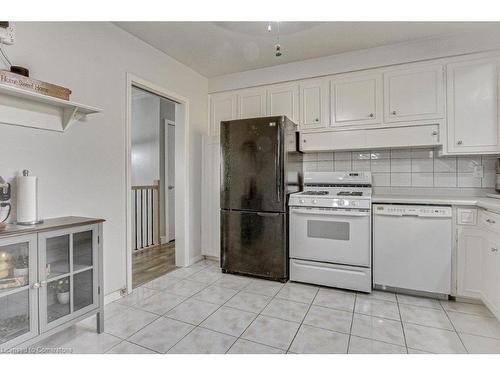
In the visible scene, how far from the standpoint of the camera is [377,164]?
309cm

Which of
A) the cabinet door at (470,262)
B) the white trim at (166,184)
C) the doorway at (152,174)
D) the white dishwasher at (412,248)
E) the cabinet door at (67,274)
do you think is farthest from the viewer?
the white trim at (166,184)

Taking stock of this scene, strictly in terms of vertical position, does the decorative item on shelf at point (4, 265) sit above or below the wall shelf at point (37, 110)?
below

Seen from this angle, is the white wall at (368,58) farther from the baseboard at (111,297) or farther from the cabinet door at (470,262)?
the baseboard at (111,297)

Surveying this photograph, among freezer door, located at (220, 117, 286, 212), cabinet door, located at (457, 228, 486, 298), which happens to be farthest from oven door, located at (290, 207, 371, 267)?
→ cabinet door, located at (457, 228, 486, 298)

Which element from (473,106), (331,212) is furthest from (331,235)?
(473,106)

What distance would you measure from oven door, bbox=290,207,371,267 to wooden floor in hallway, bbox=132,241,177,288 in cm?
158

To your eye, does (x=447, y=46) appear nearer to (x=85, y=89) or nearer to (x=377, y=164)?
(x=377, y=164)

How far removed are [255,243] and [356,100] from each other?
6.23 feet

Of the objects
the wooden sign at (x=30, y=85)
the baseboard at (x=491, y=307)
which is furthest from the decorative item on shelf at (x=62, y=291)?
the baseboard at (x=491, y=307)

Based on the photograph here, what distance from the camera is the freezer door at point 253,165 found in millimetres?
2801

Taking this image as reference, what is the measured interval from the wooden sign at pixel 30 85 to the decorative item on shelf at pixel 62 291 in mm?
1202

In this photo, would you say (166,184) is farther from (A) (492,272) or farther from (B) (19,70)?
(A) (492,272)

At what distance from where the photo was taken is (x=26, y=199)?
1656 mm

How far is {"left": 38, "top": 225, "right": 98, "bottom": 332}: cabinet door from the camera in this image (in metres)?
1.58
